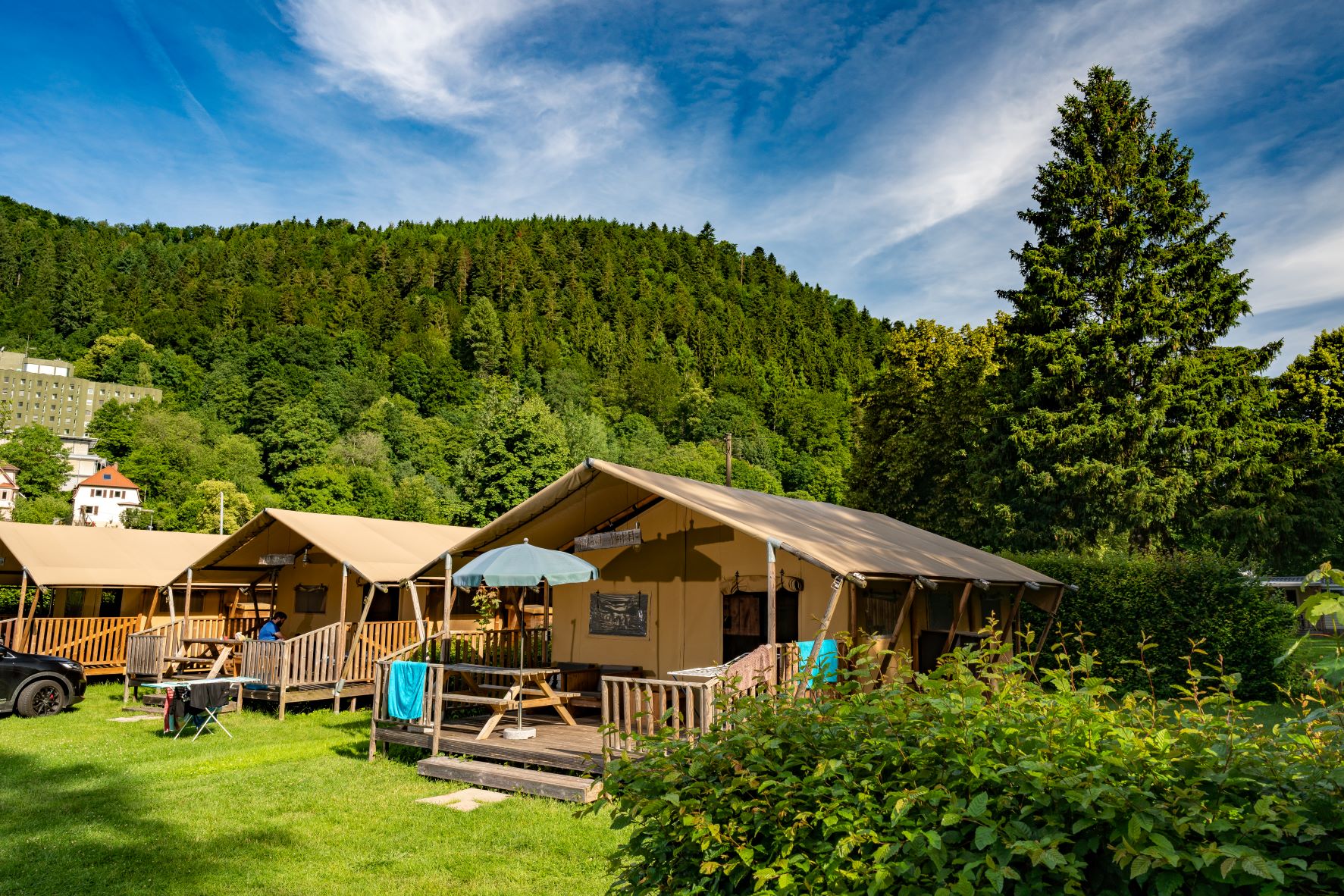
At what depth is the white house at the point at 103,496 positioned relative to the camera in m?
75.1

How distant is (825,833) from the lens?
280cm

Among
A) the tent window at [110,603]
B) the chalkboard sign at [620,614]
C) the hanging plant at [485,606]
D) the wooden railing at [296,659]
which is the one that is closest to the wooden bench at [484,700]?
the chalkboard sign at [620,614]

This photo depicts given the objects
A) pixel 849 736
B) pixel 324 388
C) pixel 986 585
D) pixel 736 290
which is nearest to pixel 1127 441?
pixel 986 585

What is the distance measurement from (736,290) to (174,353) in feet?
241

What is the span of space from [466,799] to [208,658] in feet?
33.4

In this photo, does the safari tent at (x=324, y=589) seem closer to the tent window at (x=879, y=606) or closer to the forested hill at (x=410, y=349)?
the tent window at (x=879, y=606)

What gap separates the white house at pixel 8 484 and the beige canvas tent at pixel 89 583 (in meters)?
71.9

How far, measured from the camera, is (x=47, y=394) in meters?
107

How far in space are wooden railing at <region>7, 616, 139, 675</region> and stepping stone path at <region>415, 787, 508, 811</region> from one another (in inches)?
473

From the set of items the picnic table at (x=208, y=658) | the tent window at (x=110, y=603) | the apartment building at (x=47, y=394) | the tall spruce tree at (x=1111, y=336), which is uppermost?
the apartment building at (x=47, y=394)

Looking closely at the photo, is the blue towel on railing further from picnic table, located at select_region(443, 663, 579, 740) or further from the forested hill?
the forested hill

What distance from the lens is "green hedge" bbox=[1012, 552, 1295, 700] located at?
15.8 metres

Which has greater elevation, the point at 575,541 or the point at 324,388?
the point at 324,388

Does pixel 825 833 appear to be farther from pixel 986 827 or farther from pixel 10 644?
pixel 10 644
